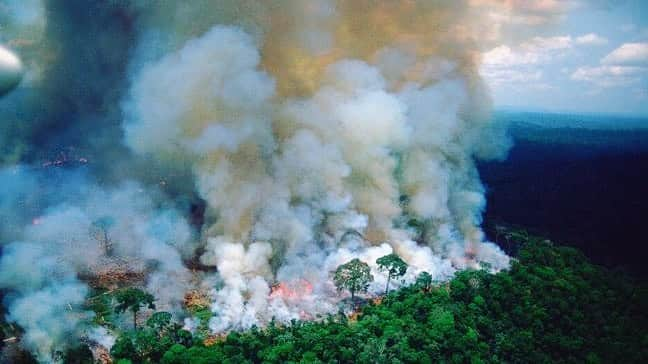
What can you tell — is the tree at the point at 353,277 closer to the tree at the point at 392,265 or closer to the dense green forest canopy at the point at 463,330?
the tree at the point at 392,265

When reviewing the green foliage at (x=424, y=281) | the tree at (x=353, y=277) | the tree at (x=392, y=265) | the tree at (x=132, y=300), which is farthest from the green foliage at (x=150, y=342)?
the green foliage at (x=424, y=281)

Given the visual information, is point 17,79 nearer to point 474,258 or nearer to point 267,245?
point 267,245

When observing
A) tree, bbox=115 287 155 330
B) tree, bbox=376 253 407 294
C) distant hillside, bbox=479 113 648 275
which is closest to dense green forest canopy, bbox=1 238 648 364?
tree, bbox=115 287 155 330

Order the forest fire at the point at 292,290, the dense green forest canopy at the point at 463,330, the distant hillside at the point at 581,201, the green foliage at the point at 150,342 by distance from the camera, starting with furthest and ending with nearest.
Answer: the distant hillside at the point at 581,201
the forest fire at the point at 292,290
the dense green forest canopy at the point at 463,330
the green foliage at the point at 150,342

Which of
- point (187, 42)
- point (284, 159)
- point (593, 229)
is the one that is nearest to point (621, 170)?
point (593, 229)

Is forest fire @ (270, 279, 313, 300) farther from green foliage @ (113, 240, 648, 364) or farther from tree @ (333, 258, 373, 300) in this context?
green foliage @ (113, 240, 648, 364)

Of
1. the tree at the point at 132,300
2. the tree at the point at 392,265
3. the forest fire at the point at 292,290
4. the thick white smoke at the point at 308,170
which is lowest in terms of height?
the tree at the point at 132,300

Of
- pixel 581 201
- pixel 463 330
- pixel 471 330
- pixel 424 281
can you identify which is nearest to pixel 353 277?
pixel 424 281

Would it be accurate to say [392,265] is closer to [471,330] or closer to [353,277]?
[353,277]

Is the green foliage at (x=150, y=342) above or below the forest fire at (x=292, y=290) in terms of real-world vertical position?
below
